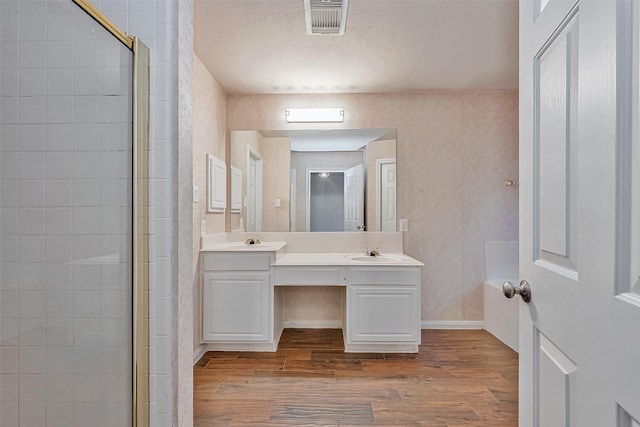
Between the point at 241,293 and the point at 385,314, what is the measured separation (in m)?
1.14

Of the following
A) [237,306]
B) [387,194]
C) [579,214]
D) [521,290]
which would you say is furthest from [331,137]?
[579,214]

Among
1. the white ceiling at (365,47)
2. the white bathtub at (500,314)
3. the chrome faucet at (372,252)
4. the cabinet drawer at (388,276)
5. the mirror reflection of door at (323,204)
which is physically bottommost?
the white bathtub at (500,314)

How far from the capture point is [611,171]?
573mm

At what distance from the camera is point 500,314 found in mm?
Answer: 3170

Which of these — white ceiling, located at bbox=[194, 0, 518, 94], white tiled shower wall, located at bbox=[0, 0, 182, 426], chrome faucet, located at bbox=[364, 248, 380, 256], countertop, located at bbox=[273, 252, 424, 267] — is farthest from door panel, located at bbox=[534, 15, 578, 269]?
chrome faucet, located at bbox=[364, 248, 380, 256]

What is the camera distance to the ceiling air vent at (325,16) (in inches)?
76.5

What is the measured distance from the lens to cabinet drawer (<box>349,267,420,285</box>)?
281 cm

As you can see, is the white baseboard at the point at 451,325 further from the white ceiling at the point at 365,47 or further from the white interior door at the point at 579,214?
the white interior door at the point at 579,214

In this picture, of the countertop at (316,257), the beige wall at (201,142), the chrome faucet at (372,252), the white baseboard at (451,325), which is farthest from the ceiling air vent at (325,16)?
the white baseboard at (451,325)

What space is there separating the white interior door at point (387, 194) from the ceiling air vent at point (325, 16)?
4.77ft

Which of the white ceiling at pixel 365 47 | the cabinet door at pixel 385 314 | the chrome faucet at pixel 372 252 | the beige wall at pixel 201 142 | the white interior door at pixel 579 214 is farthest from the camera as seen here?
the chrome faucet at pixel 372 252

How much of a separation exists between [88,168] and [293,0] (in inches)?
58.7

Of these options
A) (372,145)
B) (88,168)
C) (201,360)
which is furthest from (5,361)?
(372,145)

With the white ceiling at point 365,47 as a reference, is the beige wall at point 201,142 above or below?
below
